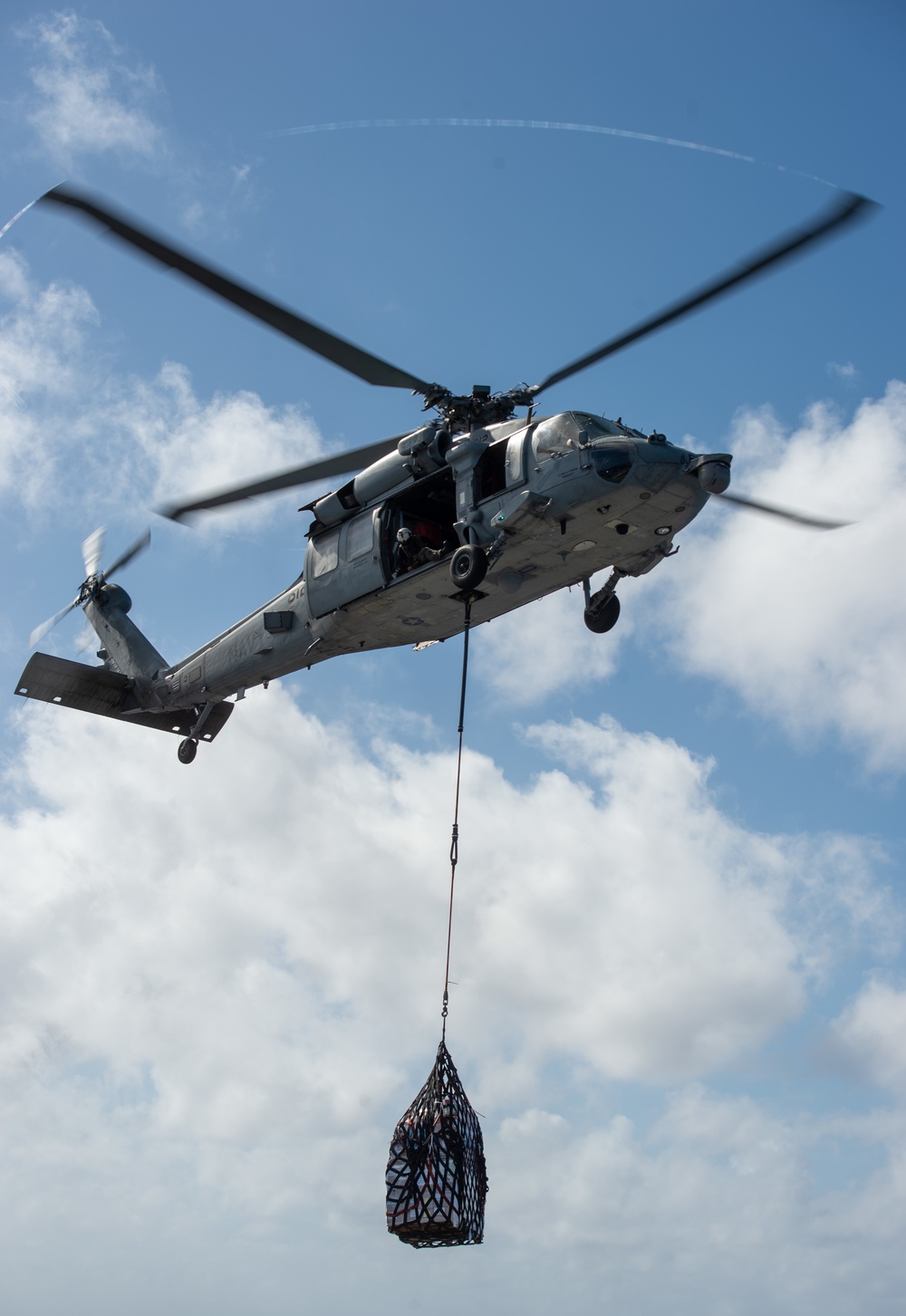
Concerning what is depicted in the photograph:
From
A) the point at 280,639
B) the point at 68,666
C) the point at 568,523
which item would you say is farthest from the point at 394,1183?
the point at 68,666

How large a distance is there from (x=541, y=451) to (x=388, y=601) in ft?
11.2

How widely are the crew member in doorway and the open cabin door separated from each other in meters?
0.32

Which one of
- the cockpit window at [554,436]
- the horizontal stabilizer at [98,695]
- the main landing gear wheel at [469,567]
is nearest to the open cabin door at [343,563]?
the main landing gear wheel at [469,567]

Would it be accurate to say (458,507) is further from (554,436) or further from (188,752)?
(188,752)

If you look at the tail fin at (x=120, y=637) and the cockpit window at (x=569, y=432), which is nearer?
the cockpit window at (x=569, y=432)

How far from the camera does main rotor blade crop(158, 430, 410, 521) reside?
19312 mm

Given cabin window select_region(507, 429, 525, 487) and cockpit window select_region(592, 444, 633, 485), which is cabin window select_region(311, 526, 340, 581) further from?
cockpit window select_region(592, 444, 633, 485)

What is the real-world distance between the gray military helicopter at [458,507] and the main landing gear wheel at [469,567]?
0.08 feet

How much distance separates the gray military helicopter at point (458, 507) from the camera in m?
16.7

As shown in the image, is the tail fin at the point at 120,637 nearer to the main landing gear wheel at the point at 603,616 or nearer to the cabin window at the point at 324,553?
the cabin window at the point at 324,553

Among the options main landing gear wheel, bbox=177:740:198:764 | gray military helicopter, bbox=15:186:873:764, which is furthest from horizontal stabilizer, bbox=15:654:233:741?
gray military helicopter, bbox=15:186:873:764

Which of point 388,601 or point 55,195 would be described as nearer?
point 55,195

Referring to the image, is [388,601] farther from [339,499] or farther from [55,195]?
[55,195]

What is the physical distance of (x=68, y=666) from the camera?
24438 millimetres
